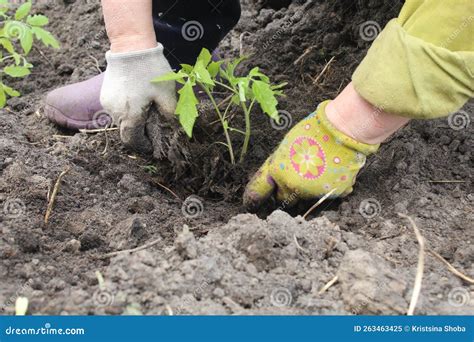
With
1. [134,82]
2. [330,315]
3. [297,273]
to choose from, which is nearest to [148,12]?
[134,82]

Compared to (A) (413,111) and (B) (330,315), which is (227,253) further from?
(A) (413,111)

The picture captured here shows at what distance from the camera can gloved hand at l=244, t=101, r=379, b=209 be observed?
6.04ft

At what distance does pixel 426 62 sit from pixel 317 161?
445 millimetres

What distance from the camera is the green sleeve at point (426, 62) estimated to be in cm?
157

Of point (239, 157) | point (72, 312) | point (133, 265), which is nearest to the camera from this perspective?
point (72, 312)

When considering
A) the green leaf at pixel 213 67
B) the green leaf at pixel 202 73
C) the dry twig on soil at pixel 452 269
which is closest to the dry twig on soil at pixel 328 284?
the dry twig on soil at pixel 452 269

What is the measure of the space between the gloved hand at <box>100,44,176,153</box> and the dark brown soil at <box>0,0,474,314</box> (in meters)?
0.18

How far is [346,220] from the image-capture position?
183 centimetres

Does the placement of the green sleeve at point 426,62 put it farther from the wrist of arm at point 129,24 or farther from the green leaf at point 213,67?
the wrist of arm at point 129,24

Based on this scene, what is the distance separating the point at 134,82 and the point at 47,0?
169 cm

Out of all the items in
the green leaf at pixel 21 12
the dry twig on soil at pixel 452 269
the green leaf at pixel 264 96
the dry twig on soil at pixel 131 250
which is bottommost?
the dry twig on soil at pixel 131 250

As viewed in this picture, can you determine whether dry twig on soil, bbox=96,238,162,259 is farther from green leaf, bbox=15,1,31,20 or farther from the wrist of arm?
green leaf, bbox=15,1,31,20

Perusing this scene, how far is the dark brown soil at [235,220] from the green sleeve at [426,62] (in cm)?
37

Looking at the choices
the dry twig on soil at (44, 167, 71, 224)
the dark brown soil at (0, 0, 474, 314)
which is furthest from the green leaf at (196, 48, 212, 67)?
the dry twig on soil at (44, 167, 71, 224)
